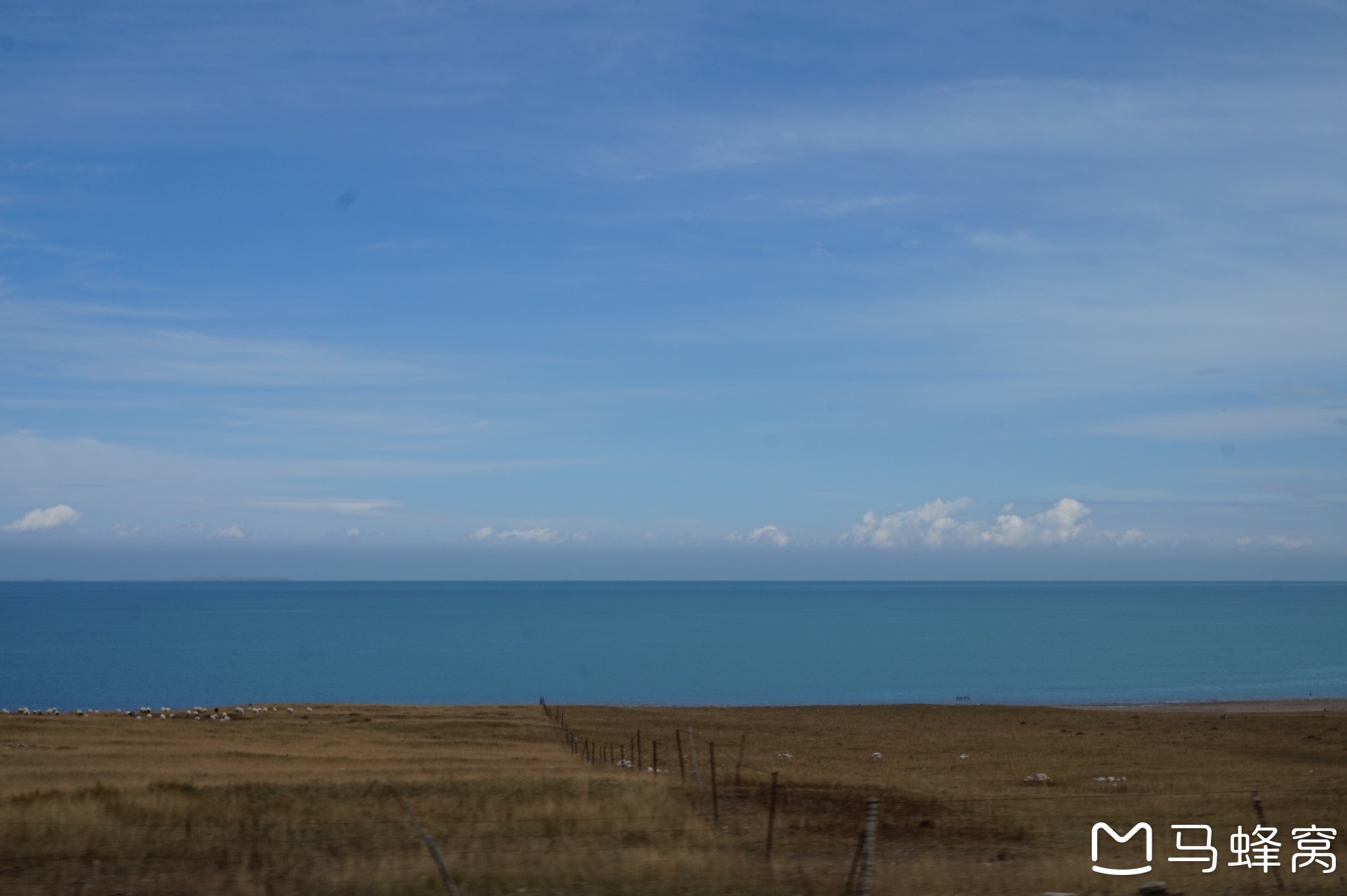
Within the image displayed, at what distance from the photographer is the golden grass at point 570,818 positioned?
11.9 meters

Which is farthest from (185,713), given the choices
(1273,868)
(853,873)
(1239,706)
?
(1239,706)

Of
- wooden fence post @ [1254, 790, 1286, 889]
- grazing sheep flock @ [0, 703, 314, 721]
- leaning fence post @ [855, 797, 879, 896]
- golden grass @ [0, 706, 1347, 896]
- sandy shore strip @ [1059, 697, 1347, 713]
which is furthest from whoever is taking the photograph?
sandy shore strip @ [1059, 697, 1347, 713]

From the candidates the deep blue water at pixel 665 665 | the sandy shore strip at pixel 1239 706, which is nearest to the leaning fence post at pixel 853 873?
the sandy shore strip at pixel 1239 706

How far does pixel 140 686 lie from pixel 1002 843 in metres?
95.0

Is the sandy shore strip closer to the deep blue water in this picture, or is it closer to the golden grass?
the deep blue water

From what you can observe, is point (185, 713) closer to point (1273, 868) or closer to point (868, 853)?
point (868, 853)

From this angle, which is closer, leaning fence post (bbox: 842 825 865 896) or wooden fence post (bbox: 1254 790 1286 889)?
leaning fence post (bbox: 842 825 865 896)

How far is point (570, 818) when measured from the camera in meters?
16.4

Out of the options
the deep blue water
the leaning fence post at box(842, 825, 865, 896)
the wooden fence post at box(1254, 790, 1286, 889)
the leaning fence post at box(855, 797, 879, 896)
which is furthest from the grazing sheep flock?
the wooden fence post at box(1254, 790, 1286, 889)

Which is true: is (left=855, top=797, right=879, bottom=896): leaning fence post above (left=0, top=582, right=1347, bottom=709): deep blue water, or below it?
above

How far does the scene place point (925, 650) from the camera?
14138cm

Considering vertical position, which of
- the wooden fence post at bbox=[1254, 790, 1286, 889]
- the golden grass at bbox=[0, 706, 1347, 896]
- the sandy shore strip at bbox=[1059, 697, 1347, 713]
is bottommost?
the sandy shore strip at bbox=[1059, 697, 1347, 713]

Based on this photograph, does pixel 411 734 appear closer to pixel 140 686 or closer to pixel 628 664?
pixel 140 686

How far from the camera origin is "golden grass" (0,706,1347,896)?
469 inches
